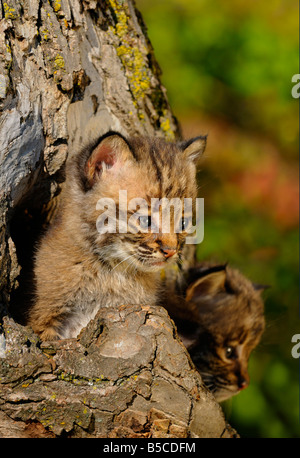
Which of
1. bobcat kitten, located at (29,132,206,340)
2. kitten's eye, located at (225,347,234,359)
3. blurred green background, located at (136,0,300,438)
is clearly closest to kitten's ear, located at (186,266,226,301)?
kitten's eye, located at (225,347,234,359)

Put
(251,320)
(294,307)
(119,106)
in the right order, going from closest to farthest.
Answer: (119,106) → (251,320) → (294,307)

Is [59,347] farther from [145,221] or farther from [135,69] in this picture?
[135,69]

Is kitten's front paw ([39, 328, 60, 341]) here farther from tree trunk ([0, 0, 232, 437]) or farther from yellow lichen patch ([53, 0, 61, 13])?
yellow lichen patch ([53, 0, 61, 13])

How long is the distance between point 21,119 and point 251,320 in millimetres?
2071

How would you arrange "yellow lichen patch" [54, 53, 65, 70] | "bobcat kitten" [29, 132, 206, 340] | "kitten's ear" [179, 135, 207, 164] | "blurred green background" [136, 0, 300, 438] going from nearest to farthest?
"bobcat kitten" [29, 132, 206, 340] → "yellow lichen patch" [54, 53, 65, 70] → "kitten's ear" [179, 135, 207, 164] → "blurred green background" [136, 0, 300, 438]

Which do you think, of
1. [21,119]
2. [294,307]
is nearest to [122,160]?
[21,119]

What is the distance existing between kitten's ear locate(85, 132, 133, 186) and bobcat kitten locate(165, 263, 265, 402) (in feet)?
3.26

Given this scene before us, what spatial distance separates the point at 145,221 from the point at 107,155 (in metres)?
0.41

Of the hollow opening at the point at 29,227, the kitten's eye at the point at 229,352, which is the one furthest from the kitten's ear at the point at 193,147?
the kitten's eye at the point at 229,352

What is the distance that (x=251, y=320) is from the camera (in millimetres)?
4043

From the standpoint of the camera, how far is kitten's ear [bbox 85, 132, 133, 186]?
3.05 metres

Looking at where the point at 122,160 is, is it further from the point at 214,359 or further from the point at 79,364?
the point at 214,359

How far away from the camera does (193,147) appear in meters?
3.47
